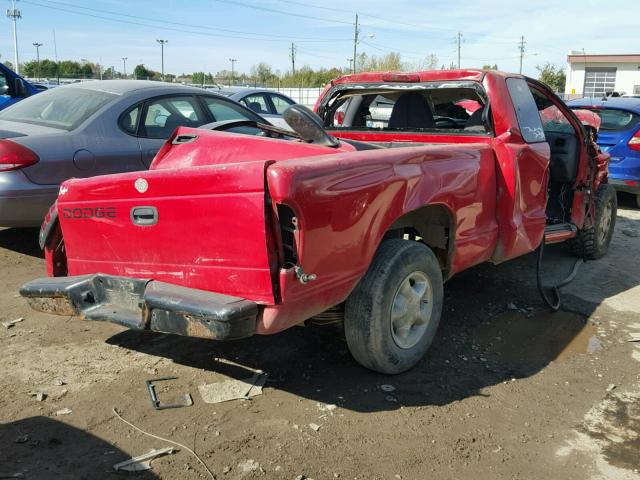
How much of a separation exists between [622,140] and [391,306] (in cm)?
658

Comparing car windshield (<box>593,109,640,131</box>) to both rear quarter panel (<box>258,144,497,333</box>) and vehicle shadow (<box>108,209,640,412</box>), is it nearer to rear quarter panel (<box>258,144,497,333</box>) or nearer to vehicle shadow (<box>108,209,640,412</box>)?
vehicle shadow (<box>108,209,640,412</box>)

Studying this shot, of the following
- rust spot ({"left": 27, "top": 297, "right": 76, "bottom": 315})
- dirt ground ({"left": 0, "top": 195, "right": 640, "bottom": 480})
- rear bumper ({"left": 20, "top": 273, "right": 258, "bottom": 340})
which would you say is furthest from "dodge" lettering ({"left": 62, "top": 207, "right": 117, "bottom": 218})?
dirt ground ({"left": 0, "top": 195, "right": 640, "bottom": 480})

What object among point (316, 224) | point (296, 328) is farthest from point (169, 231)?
point (296, 328)

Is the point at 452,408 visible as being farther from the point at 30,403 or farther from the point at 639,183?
the point at 639,183

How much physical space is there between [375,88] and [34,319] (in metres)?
3.18

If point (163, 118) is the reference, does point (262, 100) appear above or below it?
above

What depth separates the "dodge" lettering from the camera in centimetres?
311

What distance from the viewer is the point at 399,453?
276 cm

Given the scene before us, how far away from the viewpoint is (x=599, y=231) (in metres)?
6.02

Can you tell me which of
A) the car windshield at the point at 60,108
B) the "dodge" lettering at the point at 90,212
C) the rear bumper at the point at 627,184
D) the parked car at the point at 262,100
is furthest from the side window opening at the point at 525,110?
the parked car at the point at 262,100

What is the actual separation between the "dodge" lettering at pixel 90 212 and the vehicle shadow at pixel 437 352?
3.33ft

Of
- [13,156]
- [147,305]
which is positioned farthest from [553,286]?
[13,156]

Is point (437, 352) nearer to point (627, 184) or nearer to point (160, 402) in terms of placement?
point (160, 402)

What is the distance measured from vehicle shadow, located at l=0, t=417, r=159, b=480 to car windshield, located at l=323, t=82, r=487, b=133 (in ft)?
10.4
